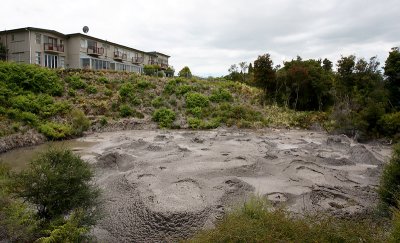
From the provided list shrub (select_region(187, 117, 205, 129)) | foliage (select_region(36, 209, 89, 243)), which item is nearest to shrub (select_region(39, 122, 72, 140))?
shrub (select_region(187, 117, 205, 129))

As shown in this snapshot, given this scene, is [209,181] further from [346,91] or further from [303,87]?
[303,87]

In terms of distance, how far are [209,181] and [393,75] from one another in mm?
22366

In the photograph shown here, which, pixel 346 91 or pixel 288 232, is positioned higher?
pixel 346 91

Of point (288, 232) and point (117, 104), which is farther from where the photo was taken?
point (117, 104)

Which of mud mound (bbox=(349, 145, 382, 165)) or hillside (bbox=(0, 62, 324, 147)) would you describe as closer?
mud mound (bbox=(349, 145, 382, 165))

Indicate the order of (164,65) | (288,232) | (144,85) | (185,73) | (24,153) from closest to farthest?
1. (288,232)
2. (24,153)
3. (144,85)
4. (185,73)
5. (164,65)

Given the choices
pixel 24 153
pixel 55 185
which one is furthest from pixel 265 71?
pixel 55 185

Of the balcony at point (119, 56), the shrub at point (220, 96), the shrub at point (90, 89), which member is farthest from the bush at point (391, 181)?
the balcony at point (119, 56)

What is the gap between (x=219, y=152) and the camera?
19062 millimetres

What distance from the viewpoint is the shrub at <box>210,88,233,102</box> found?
127 ft

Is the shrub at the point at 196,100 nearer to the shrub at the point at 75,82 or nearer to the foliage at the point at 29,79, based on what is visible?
the shrub at the point at 75,82

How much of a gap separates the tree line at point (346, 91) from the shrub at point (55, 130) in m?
23.0

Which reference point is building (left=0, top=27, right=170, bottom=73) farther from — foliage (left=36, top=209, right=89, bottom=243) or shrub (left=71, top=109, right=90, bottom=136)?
foliage (left=36, top=209, right=89, bottom=243)

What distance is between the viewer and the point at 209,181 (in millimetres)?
13445
